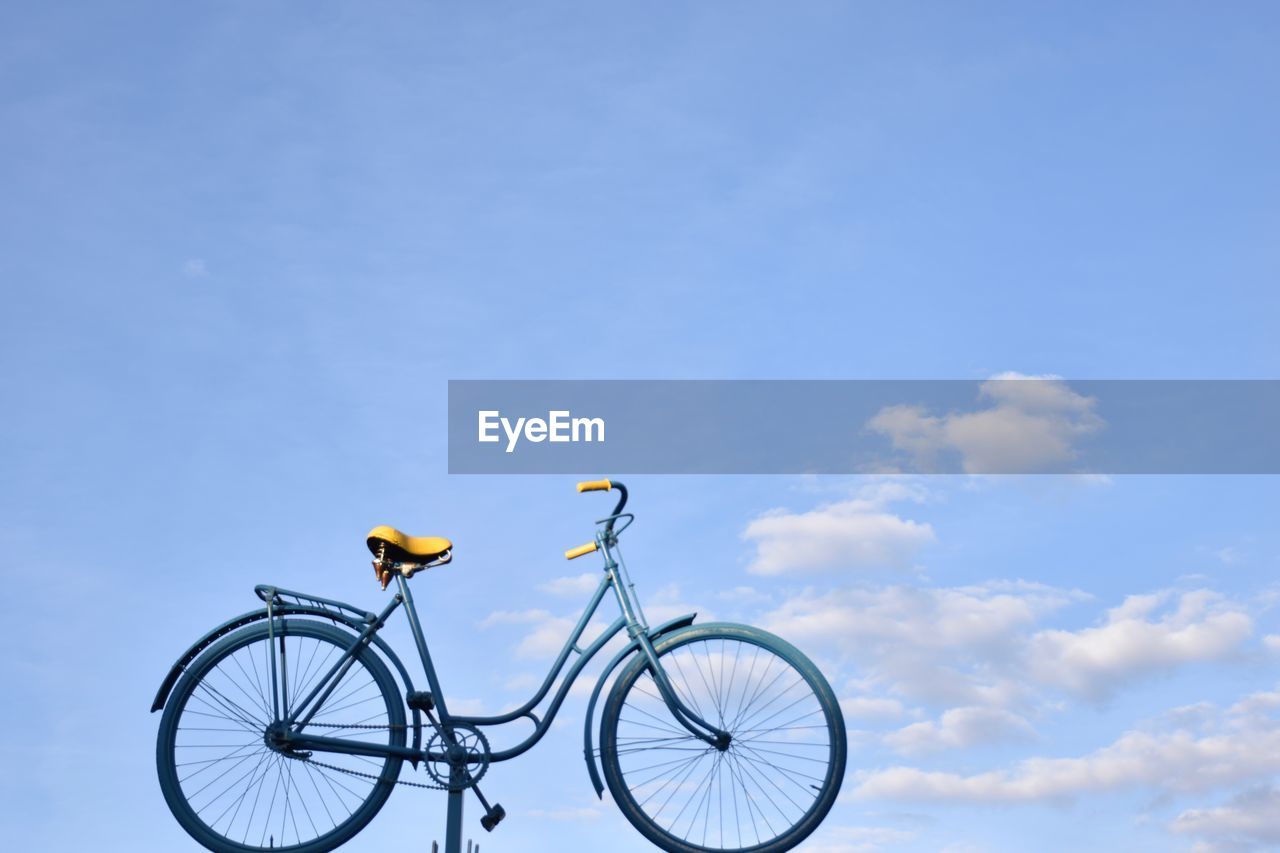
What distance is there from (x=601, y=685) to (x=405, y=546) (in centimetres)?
149

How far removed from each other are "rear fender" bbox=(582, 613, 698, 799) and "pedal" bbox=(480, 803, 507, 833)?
0.61 meters

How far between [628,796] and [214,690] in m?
2.70

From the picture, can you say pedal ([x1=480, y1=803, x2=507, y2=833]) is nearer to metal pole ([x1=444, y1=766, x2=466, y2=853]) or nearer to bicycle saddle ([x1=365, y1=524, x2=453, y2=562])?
metal pole ([x1=444, y1=766, x2=466, y2=853])

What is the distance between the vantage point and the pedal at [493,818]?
7.83 metres

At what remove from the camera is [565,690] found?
A: 8.02 metres

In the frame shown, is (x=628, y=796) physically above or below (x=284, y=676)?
below

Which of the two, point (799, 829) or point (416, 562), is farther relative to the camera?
point (416, 562)

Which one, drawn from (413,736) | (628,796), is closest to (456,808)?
(413,736)

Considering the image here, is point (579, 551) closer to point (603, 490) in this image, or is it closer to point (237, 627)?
point (603, 490)

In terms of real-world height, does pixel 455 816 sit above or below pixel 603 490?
below

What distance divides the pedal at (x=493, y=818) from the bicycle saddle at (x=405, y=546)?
5.09 ft

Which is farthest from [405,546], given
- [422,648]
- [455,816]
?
→ [455,816]

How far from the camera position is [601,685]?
7.80 m

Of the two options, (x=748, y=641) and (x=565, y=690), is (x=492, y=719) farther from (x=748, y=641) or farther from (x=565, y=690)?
(x=748, y=641)
